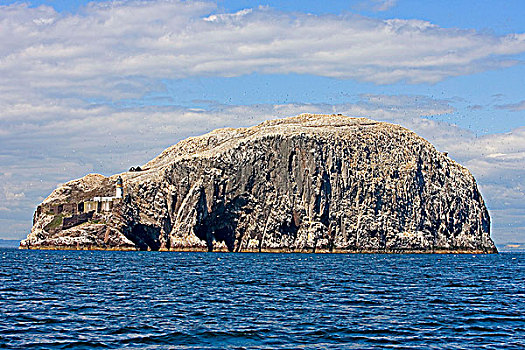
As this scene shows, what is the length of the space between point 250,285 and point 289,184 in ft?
387

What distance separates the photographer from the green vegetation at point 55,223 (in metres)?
187

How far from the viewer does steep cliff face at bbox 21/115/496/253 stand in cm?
17238

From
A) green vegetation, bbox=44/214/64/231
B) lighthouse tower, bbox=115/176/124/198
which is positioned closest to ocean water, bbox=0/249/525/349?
lighthouse tower, bbox=115/176/124/198

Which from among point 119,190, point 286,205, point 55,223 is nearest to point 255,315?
point 286,205

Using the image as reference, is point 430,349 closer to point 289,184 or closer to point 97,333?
point 97,333

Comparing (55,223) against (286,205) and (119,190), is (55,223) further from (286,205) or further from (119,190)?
(286,205)

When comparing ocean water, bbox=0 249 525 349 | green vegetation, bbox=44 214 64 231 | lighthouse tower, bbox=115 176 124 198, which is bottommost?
ocean water, bbox=0 249 525 349

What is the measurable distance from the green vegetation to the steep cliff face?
0.45m

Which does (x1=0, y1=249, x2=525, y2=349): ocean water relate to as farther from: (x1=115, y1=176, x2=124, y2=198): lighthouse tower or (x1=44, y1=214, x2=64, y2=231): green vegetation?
(x1=44, y1=214, x2=64, y2=231): green vegetation

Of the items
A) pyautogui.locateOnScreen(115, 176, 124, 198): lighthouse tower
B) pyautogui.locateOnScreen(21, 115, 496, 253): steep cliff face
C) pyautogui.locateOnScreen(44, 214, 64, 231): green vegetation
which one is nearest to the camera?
pyautogui.locateOnScreen(21, 115, 496, 253): steep cliff face

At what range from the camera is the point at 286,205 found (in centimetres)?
17212

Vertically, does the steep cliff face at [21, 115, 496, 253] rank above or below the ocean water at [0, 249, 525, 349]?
above

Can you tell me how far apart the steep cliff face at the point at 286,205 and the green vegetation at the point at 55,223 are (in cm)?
45

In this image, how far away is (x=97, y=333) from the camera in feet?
101
